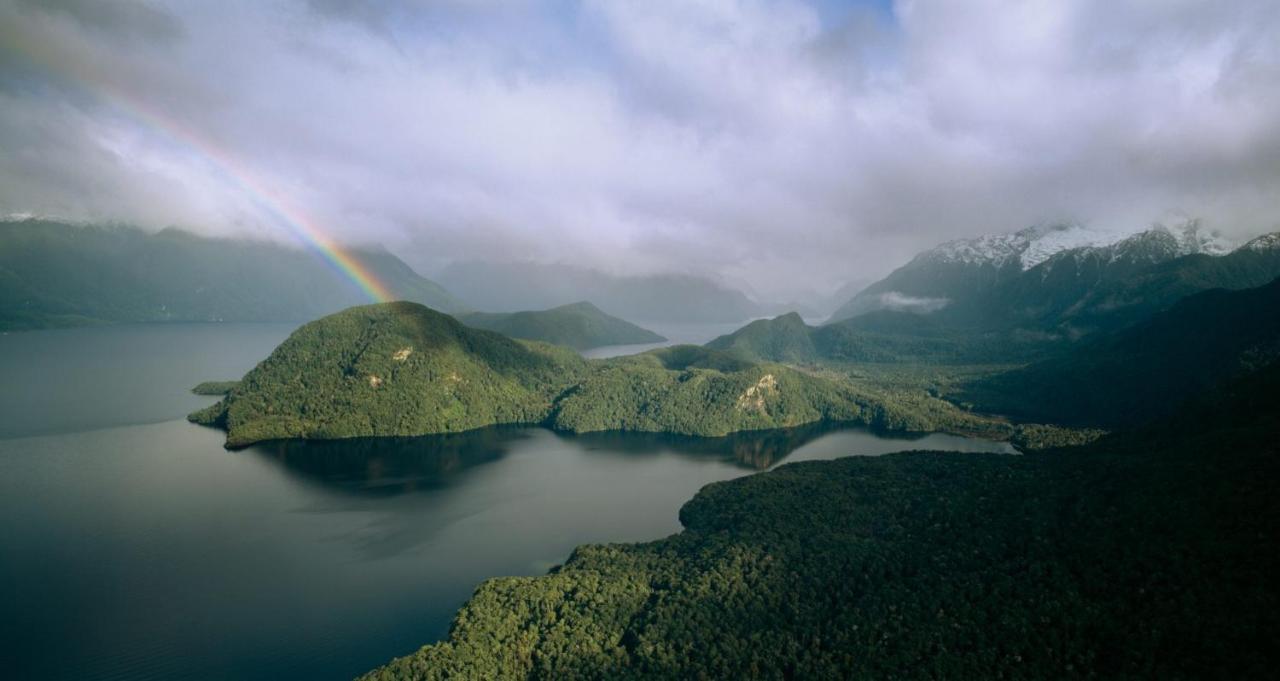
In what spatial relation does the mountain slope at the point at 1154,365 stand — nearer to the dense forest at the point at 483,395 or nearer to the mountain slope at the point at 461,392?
the dense forest at the point at 483,395

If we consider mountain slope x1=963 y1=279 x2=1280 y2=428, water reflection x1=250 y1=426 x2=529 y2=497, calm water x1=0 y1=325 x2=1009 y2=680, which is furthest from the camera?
mountain slope x1=963 y1=279 x2=1280 y2=428

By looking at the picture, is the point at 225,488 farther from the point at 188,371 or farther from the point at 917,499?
the point at 188,371

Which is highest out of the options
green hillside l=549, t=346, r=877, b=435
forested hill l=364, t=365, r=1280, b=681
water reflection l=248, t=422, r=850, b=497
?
green hillside l=549, t=346, r=877, b=435

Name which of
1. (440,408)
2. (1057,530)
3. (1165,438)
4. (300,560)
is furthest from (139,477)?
(1165,438)

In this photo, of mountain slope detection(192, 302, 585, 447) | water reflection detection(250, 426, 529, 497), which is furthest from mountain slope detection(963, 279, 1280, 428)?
water reflection detection(250, 426, 529, 497)

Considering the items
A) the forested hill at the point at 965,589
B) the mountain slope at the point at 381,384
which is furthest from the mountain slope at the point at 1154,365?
the mountain slope at the point at 381,384

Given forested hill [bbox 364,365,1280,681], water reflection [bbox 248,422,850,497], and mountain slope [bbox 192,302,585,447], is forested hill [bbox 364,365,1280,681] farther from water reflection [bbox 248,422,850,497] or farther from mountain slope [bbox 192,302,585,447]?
mountain slope [bbox 192,302,585,447]
